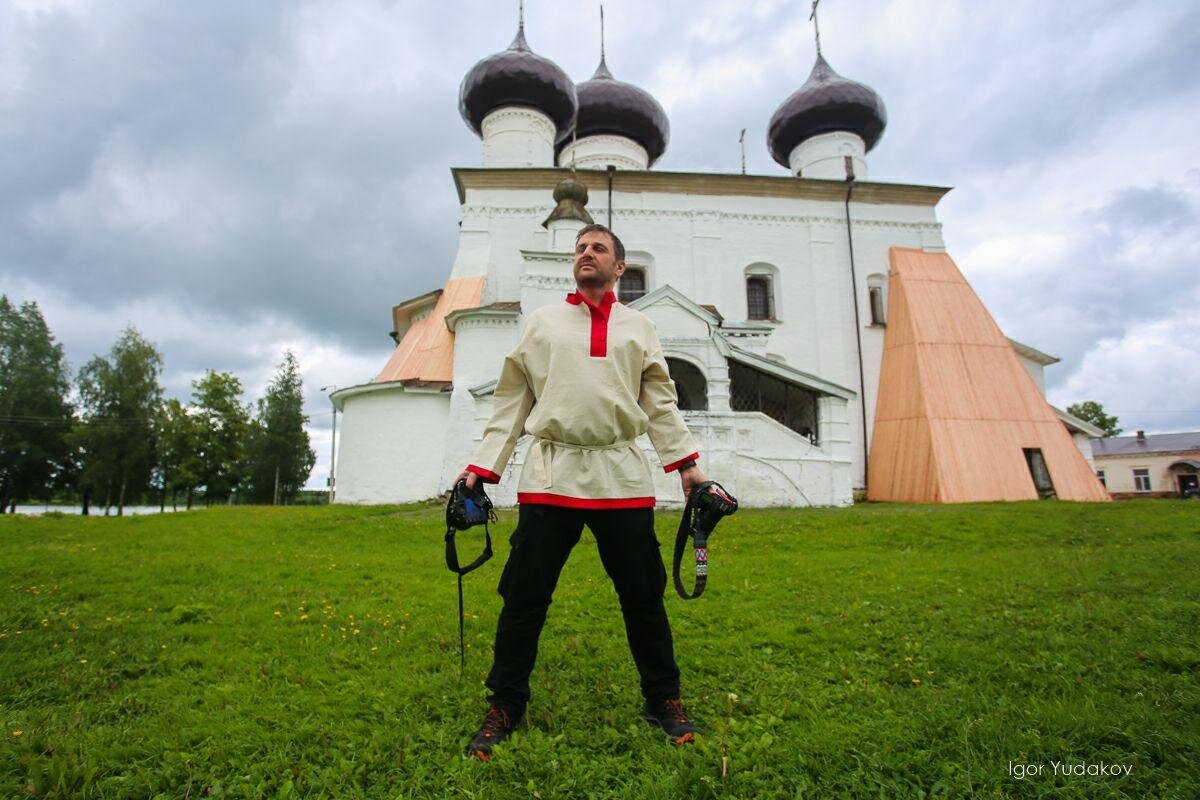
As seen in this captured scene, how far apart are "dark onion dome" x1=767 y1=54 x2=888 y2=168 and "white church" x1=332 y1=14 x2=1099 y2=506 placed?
6 centimetres

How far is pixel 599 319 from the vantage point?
9.09 feet

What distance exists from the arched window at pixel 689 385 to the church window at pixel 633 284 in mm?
4679

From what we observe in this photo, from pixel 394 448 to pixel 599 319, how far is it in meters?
14.2

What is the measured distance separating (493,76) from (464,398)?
454 inches

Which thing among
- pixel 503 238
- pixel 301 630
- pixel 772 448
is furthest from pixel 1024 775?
pixel 503 238

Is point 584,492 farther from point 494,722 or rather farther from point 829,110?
point 829,110

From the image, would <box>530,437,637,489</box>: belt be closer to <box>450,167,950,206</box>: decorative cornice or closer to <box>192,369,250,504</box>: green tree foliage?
<box>450,167,950,206</box>: decorative cornice

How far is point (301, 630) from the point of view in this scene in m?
4.11

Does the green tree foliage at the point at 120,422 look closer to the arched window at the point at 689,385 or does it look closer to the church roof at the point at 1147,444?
the arched window at the point at 689,385

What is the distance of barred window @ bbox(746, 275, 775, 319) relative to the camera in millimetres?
19375

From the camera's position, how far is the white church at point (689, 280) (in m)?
13.7

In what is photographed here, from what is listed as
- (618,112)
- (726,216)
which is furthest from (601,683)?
(618,112)

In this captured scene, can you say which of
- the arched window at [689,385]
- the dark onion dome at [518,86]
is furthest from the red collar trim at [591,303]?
the dark onion dome at [518,86]

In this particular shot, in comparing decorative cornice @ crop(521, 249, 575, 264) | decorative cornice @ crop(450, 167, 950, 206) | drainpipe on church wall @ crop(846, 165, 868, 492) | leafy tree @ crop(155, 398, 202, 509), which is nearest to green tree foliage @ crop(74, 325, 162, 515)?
leafy tree @ crop(155, 398, 202, 509)
